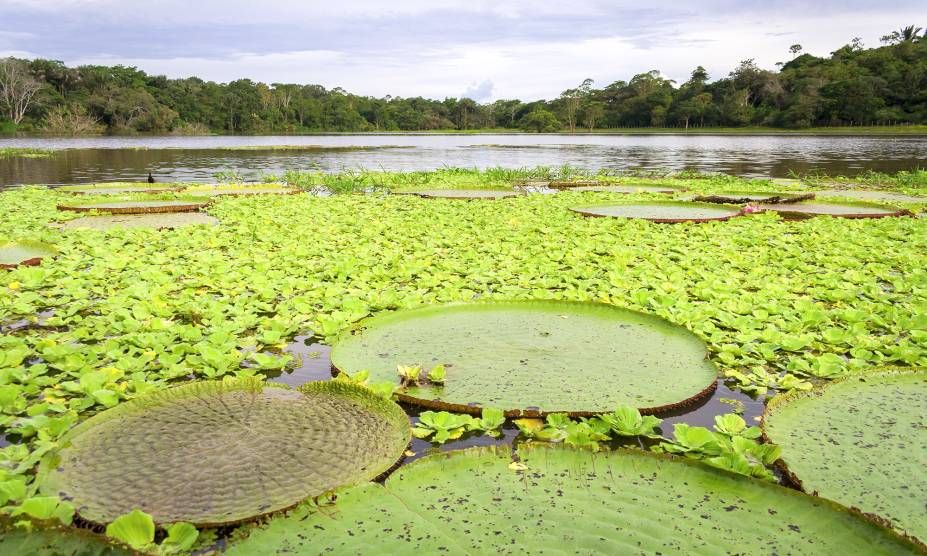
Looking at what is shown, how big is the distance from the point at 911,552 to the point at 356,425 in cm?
178

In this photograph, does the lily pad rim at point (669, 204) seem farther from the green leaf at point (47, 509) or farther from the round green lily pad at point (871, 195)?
the green leaf at point (47, 509)

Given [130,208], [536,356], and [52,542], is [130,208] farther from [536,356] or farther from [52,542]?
[52,542]

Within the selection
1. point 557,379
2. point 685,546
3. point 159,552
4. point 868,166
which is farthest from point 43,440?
point 868,166

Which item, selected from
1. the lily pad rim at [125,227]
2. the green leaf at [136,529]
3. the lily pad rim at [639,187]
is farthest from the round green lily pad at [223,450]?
the lily pad rim at [639,187]

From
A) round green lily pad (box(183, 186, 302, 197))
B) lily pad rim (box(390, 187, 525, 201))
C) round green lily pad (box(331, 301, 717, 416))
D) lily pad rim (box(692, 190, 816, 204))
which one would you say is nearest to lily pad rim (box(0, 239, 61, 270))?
round green lily pad (box(331, 301, 717, 416))

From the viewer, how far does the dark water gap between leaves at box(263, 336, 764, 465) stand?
246cm

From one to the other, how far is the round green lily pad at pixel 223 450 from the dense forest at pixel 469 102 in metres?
60.7

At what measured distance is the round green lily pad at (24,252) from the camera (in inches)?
196

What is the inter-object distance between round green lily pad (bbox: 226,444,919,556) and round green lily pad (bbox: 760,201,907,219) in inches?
295

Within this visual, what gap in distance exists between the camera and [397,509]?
1.82 m

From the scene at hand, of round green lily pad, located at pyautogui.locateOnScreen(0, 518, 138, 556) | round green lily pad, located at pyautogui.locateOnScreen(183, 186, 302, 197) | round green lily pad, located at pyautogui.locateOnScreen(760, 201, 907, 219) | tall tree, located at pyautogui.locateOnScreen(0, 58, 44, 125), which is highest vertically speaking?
tall tree, located at pyautogui.locateOnScreen(0, 58, 44, 125)

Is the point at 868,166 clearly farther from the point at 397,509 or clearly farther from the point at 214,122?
the point at 214,122

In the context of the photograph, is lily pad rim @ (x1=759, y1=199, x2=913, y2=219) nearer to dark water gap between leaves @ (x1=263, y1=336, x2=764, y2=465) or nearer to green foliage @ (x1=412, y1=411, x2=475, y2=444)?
dark water gap between leaves @ (x1=263, y1=336, x2=764, y2=465)

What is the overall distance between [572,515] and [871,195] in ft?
38.4
